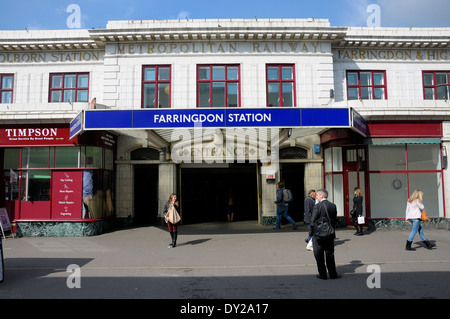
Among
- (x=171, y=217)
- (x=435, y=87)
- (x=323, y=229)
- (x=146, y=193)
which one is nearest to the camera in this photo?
(x=323, y=229)

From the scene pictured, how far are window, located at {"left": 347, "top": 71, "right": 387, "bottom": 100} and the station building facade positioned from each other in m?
0.06

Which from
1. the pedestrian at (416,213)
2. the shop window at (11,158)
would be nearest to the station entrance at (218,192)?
the shop window at (11,158)

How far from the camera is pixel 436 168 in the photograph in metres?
12.5

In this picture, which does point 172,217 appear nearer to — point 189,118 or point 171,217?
point 171,217

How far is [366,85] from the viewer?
551 inches

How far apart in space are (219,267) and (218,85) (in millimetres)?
8523

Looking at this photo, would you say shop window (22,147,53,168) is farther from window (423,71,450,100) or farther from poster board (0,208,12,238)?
window (423,71,450,100)

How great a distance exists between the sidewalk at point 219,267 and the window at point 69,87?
6.16 metres

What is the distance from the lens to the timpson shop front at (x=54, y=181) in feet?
37.7

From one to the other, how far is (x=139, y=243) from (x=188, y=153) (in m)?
4.67

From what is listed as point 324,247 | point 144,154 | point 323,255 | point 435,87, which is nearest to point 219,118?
point 324,247

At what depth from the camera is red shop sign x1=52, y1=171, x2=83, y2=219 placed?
37.7 ft
